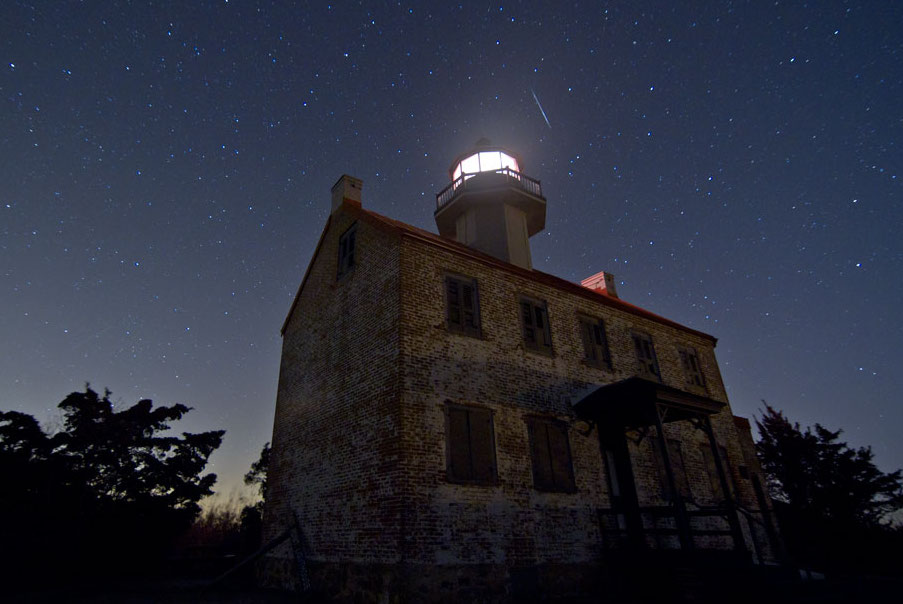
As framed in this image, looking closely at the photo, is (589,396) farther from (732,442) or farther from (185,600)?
(185,600)

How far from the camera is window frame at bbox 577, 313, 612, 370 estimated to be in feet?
49.4

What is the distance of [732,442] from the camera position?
18031 mm

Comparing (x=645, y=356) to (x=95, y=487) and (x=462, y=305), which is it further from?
(x=95, y=487)

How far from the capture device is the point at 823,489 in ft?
100

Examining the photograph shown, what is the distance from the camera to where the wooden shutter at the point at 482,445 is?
35.5 ft

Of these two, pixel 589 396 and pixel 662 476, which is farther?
pixel 662 476

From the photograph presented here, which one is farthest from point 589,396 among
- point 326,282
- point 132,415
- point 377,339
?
point 132,415

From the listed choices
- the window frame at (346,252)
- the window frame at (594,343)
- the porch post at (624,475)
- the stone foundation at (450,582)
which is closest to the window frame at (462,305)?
the window frame at (346,252)

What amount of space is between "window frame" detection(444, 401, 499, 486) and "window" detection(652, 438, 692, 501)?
6026 millimetres

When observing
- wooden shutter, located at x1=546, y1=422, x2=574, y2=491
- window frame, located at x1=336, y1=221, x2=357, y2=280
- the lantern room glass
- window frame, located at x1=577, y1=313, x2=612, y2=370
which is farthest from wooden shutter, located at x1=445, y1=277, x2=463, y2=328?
the lantern room glass

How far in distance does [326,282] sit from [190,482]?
9319mm

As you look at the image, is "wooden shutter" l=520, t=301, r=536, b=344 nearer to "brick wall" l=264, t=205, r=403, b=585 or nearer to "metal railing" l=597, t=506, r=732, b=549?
"brick wall" l=264, t=205, r=403, b=585

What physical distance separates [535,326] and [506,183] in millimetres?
9514

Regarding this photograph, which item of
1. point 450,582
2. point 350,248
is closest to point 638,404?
point 450,582
